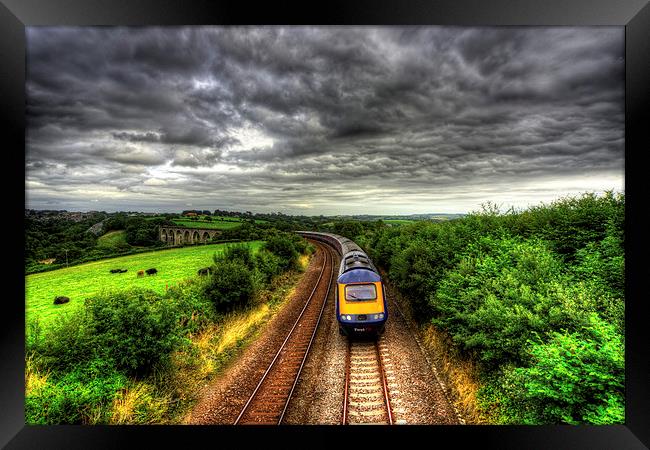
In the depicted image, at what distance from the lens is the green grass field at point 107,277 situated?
10.2 metres

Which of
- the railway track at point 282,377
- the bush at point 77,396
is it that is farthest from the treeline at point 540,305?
the bush at point 77,396

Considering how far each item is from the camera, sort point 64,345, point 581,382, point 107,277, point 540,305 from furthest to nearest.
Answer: point 107,277, point 64,345, point 540,305, point 581,382

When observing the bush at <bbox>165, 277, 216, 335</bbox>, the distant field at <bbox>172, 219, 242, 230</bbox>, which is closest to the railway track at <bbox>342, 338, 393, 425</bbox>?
the bush at <bbox>165, 277, 216, 335</bbox>

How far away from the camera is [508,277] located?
6402mm

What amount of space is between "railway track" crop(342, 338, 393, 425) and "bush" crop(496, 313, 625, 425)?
9.21 ft

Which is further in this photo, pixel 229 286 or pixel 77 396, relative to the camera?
pixel 229 286

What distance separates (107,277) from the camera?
15.0 metres

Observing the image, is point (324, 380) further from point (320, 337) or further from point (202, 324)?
point (202, 324)
